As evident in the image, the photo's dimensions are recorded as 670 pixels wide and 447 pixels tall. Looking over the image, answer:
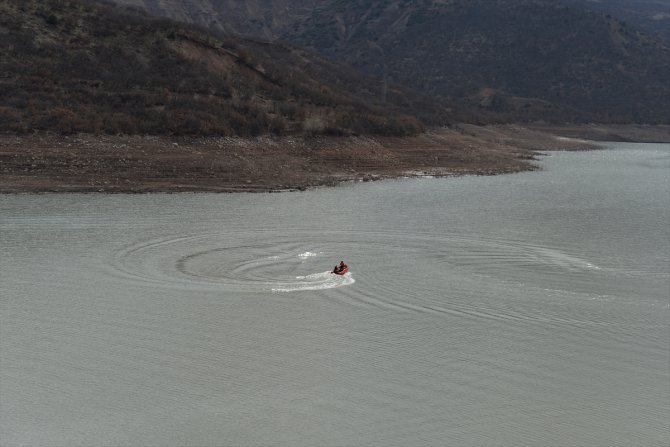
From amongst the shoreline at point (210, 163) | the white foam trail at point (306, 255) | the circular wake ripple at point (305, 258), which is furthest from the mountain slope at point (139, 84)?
the white foam trail at point (306, 255)

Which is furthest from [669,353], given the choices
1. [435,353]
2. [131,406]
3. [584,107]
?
[584,107]

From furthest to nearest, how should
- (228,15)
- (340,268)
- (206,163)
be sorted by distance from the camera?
(228,15)
(206,163)
(340,268)

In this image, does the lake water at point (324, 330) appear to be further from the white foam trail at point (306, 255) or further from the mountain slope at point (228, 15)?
the mountain slope at point (228, 15)

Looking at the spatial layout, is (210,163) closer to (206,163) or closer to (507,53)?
(206,163)

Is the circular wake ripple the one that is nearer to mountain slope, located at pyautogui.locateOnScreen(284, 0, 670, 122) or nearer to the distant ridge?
the distant ridge

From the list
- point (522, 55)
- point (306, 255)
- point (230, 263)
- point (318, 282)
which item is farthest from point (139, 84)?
point (522, 55)

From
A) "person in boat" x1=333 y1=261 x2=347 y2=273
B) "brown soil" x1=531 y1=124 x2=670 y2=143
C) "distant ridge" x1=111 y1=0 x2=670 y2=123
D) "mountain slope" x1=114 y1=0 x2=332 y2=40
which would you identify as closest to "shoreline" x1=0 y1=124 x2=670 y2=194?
"person in boat" x1=333 y1=261 x2=347 y2=273

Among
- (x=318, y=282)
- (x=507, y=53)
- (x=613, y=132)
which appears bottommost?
(x=318, y=282)
